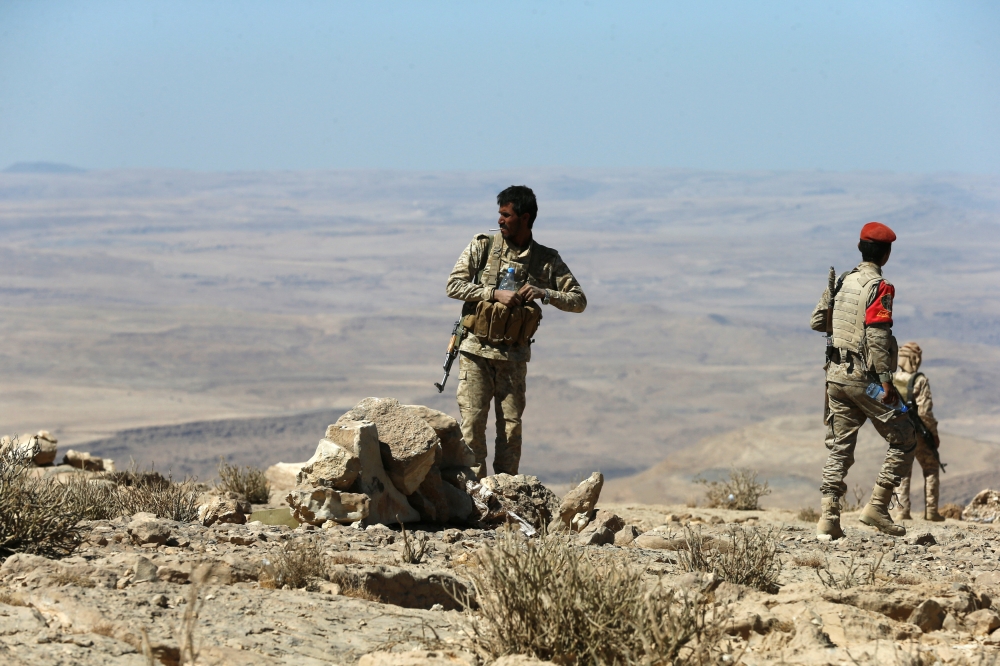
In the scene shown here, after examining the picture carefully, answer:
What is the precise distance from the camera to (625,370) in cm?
10838

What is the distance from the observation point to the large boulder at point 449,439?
757 centimetres

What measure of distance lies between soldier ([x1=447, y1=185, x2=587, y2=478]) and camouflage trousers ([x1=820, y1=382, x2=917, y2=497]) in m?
1.73

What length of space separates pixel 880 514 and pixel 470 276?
9.98 feet

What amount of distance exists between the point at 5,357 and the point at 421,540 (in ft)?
358

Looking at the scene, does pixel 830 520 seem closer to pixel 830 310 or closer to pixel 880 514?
pixel 880 514

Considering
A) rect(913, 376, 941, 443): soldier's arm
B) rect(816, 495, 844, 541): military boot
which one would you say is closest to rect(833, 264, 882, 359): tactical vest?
rect(816, 495, 844, 541): military boot

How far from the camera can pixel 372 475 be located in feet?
23.1

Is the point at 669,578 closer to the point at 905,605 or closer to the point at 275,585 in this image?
the point at 905,605

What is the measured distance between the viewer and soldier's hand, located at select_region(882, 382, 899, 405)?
7.13 meters

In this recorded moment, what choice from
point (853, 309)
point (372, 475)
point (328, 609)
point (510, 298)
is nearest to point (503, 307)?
point (510, 298)

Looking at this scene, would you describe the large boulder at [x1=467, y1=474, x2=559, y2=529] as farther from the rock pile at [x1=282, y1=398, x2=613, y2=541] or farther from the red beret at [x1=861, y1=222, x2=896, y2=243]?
the red beret at [x1=861, y1=222, x2=896, y2=243]

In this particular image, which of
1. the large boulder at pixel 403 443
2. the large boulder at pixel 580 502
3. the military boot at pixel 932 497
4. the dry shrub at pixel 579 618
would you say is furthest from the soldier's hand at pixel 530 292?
the military boot at pixel 932 497

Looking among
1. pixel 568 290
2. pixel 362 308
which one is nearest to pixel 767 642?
pixel 568 290

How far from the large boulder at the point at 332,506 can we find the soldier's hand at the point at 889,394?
3081 mm
